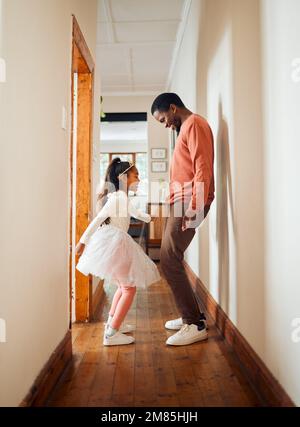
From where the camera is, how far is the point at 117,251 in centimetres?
217

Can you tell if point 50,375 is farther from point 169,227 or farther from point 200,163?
point 200,163

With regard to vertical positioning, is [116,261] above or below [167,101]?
below

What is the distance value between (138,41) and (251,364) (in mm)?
3786

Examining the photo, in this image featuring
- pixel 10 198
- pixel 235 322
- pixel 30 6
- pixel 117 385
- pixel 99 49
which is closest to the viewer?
pixel 10 198

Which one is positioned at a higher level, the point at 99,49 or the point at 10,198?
the point at 99,49

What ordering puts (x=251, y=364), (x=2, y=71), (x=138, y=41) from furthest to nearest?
(x=138, y=41) → (x=251, y=364) → (x=2, y=71)

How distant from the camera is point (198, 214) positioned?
2.09 meters

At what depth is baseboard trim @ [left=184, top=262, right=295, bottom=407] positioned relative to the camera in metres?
1.30

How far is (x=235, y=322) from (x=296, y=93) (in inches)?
49.4

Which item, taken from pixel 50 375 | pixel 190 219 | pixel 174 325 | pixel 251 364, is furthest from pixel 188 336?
pixel 50 375

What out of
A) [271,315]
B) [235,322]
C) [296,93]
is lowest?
[235,322]

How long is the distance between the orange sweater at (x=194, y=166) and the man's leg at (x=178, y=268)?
0.14 metres
